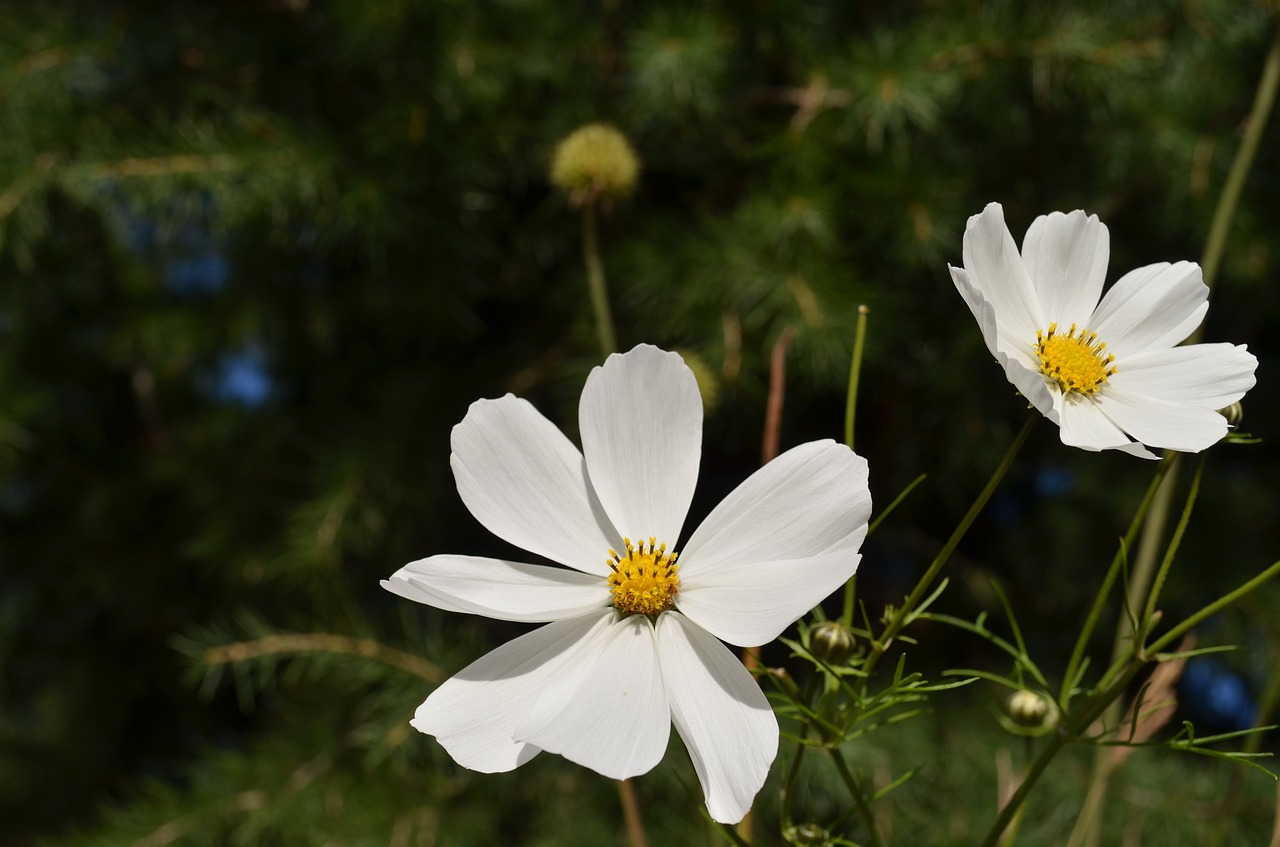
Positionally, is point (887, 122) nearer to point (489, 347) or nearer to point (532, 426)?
point (489, 347)

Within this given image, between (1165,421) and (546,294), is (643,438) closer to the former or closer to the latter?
(1165,421)

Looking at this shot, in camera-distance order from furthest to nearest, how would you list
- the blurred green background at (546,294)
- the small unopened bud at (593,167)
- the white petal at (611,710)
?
the blurred green background at (546,294)
the small unopened bud at (593,167)
the white petal at (611,710)

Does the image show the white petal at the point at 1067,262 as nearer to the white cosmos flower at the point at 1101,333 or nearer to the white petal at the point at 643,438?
the white cosmos flower at the point at 1101,333

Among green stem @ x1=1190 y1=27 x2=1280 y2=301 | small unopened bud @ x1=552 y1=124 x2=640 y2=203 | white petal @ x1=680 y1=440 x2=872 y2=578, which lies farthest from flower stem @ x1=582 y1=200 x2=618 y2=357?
green stem @ x1=1190 y1=27 x2=1280 y2=301

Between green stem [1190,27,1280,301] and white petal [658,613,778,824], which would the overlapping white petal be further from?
green stem [1190,27,1280,301]

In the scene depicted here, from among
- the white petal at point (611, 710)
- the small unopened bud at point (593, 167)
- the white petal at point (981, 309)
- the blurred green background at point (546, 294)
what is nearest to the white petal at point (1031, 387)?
the white petal at point (981, 309)

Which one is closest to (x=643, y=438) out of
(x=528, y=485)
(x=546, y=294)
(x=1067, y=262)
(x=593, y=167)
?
(x=528, y=485)

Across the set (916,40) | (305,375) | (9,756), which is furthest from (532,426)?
(9,756)
